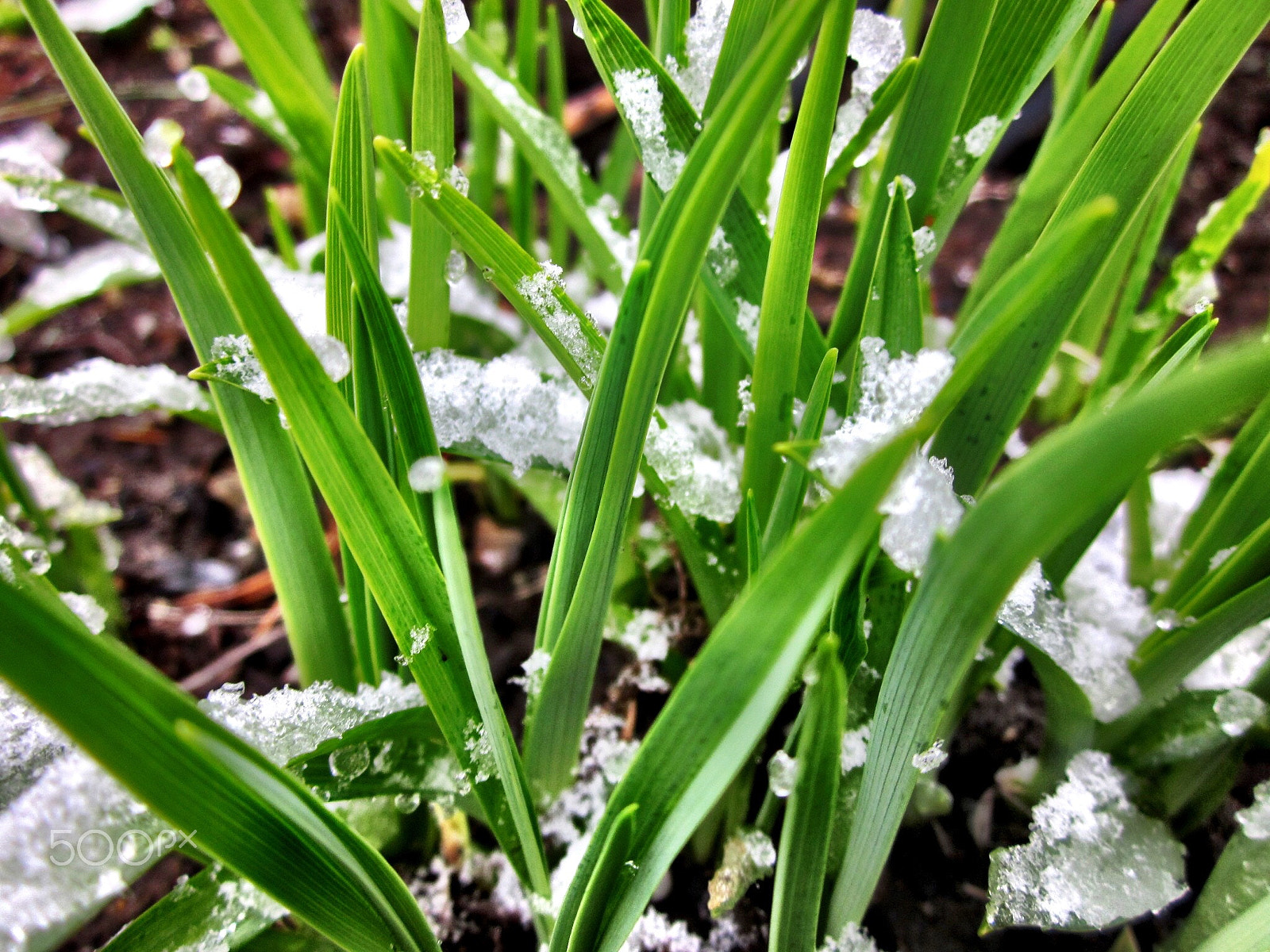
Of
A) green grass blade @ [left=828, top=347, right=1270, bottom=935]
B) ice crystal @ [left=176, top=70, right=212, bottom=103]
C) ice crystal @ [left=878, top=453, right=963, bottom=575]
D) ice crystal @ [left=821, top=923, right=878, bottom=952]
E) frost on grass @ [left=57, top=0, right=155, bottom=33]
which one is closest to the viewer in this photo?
green grass blade @ [left=828, top=347, right=1270, bottom=935]

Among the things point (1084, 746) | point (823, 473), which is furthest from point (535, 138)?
point (1084, 746)

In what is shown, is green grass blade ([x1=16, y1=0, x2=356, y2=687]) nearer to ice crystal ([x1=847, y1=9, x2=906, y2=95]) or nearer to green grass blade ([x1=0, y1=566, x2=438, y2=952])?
green grass blade ([x1=0, y1=566, x2=438, y2=952])

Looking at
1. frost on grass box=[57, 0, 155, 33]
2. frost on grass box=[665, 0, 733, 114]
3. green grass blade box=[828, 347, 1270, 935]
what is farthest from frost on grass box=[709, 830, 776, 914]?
frost on grass box=[57, 0, 155, 33]

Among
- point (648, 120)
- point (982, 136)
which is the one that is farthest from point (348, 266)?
point (982, 136)

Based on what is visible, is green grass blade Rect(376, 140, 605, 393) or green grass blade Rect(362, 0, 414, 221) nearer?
green grass blade Rect(376, 140, 605, 393)

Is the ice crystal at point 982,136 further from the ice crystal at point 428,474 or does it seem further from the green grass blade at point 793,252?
the ice crystal at point 428,474

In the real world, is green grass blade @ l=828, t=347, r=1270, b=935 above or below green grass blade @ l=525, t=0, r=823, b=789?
below

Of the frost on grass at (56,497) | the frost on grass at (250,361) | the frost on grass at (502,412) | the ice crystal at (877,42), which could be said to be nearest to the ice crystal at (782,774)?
the frost on grass at (502,412)
